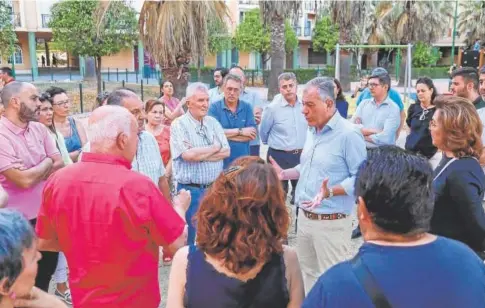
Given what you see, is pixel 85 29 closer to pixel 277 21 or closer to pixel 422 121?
pixel 277 21

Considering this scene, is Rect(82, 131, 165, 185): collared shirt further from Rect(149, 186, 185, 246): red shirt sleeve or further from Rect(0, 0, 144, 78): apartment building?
Rect(0, 0, 144, 78): apartment building

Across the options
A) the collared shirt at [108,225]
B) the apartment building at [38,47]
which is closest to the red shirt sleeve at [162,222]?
the collared shirt at [108,225]

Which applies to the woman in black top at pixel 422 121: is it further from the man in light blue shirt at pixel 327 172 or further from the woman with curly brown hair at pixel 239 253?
the woman with curly brown hair at pixel 239 253

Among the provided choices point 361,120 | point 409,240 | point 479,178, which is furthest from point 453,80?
point 409,240

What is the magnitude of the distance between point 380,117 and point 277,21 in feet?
47.8

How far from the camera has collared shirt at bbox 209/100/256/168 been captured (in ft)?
16.0

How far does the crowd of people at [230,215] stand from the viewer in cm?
142

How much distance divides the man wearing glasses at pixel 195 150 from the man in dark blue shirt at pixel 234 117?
2.50 ft

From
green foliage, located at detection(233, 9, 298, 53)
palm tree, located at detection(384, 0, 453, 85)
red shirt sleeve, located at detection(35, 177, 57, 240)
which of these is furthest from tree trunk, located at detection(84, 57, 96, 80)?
red shirt sleeve, located at detection(35, 177, 57, 240)

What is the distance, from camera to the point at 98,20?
36.5 feet

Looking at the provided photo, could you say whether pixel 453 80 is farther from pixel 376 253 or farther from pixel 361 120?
pixel 376 253

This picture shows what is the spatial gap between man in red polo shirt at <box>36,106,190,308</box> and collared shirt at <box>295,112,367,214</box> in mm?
1260

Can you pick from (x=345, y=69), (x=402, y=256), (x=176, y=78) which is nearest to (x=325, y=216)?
(x=402, y=256)

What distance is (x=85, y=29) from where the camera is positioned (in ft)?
63.9
